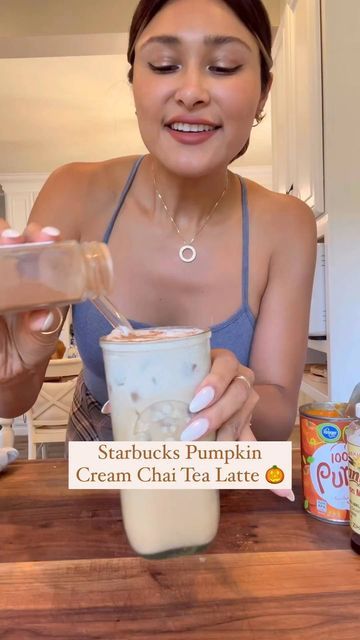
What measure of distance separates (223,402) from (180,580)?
180 mm

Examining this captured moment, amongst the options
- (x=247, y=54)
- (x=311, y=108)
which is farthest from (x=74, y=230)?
(x=311, y=108)

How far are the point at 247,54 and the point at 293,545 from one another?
0.71 m

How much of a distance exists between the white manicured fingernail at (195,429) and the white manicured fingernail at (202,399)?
13 mm

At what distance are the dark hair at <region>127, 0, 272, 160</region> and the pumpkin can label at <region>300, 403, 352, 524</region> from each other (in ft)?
2.03

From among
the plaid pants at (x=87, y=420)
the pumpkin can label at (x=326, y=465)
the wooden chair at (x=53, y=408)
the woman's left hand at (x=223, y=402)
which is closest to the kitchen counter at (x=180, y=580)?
the pumpkin can label at (x=326, y=465)

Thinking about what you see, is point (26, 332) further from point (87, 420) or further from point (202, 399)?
point (87, 420)

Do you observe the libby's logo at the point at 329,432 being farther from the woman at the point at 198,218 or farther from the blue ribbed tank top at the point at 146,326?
the blue ribbed tank top at the point at 146,326

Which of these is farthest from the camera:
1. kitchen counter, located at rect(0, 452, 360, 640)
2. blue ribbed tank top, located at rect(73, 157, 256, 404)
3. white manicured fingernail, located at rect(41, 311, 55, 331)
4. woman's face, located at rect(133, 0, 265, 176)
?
blue ribbed tank top, located at rect(73, 157, 256, 404)

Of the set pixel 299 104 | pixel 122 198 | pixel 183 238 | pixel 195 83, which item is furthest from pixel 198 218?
pixel 299 104

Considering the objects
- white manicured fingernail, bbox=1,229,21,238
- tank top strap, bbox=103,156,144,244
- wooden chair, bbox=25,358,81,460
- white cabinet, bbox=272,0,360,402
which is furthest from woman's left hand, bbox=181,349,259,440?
wooden chair, bbox=25,358,81,460

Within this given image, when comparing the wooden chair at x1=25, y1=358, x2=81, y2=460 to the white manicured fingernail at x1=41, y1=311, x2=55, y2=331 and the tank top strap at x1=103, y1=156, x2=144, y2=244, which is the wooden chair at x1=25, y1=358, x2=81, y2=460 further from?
the white manicured fingernail at x1=41, y1=311, x2=55, y2=331

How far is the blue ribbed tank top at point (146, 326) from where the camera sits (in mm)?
989

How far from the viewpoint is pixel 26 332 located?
642 millimetres

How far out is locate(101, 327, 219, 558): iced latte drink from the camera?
0.52 meters
